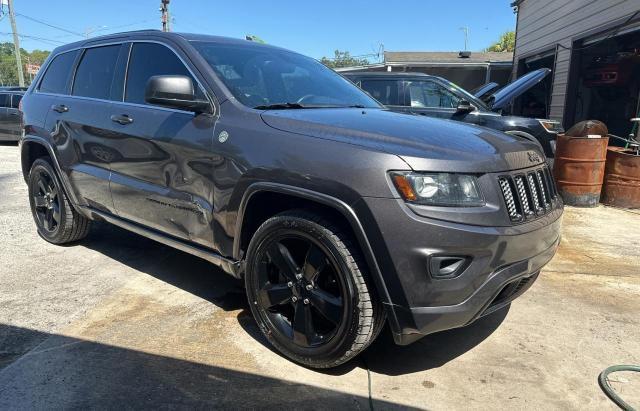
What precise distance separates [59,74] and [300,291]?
3499 mm

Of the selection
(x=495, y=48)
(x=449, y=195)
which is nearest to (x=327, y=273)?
(x=449, y=195)

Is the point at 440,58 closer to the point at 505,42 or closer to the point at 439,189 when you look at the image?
the point at 439,189

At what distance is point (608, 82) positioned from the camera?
1214 cm

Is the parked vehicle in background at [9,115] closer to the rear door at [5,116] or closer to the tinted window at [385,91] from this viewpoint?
the rear door at [5,116]

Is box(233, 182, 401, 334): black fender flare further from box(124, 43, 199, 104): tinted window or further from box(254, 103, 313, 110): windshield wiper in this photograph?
box(124, 43, 199, 104): tinted window

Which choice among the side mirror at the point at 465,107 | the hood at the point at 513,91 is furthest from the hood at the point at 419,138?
the hood at the point at 513,91

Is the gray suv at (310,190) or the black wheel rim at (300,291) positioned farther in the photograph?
the black wheel rim at (300,291)

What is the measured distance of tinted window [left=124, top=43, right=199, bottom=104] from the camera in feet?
11.6

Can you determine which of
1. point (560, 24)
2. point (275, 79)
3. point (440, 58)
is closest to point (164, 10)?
point (440, 58)

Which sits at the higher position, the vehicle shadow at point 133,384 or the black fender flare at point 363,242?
the black fender flare at point 363,242

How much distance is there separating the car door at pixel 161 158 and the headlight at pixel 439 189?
1250 mm

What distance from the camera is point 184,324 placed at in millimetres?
3354

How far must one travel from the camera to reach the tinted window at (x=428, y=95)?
823cm

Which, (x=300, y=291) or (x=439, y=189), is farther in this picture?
(x=300, y=291)
